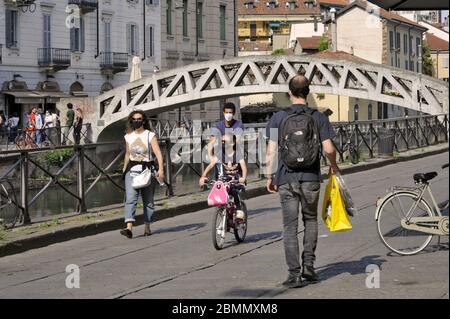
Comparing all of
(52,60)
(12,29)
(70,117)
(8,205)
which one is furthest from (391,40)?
(8,205)

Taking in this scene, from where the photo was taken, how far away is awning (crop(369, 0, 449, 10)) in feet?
48.4

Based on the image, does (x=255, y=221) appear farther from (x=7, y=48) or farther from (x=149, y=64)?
(x=149, y=64)

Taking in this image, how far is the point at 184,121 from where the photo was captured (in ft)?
200

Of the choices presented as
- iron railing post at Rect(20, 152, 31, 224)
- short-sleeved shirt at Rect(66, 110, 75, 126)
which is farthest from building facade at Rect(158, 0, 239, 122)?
iron railing post at Rect(20, 152, 31, 224)

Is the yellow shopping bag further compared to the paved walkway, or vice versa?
the yellow shopping bag

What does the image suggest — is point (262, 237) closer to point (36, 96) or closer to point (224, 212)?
point (224, 212)

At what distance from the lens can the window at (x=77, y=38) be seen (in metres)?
56.4

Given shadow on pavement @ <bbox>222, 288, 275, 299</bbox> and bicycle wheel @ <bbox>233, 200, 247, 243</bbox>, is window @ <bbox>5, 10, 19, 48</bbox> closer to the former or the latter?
bicycle wheel @ <bbox>233, 200, 247, 243</bbox>

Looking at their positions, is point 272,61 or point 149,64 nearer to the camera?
point 272,61

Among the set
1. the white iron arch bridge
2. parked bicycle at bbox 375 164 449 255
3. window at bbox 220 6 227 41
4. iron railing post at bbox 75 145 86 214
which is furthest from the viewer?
window at bbox 220 6 227 41

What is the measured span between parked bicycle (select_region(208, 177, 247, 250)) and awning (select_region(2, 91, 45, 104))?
3750 cm

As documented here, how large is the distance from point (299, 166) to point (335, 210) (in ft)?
1.94
